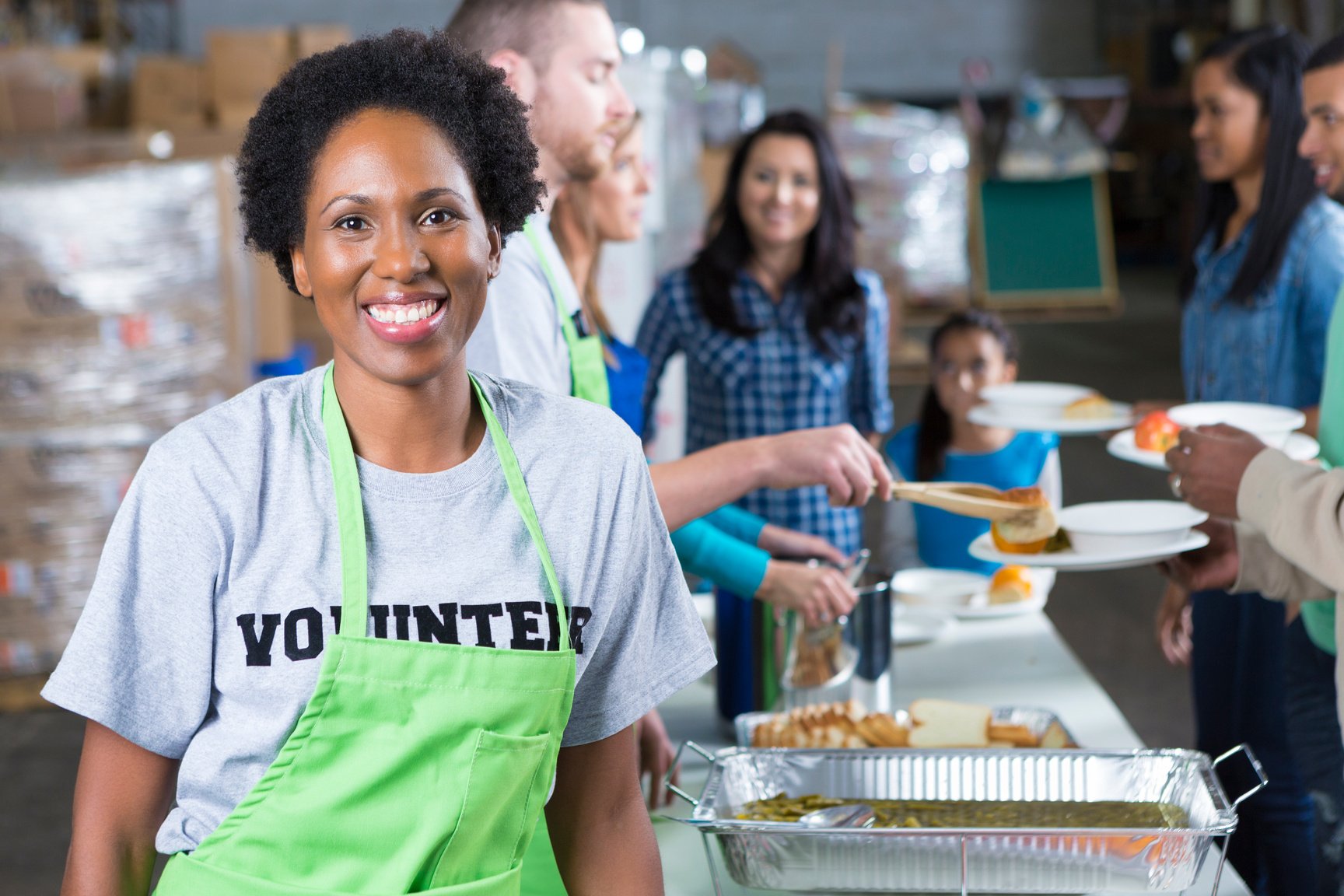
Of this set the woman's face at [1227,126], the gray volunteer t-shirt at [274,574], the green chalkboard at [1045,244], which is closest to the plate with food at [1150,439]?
the woman's face at [1227,126]

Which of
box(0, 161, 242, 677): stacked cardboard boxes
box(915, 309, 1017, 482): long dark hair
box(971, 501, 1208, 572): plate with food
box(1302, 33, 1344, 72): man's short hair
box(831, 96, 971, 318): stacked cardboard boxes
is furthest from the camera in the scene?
box(831, 96, 971, 318): stacked cardboard boxes

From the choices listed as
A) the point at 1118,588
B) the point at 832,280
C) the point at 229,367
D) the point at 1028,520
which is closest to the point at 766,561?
the point at 1028,520

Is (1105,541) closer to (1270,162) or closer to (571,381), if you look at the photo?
(571,381)

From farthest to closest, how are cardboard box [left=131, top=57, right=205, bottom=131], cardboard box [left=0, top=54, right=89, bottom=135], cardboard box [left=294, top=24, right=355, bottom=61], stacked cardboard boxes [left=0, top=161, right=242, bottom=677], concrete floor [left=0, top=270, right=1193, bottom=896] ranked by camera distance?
cardboard box [left=131, top=57, right=205, bottom=131] < cardboard box [left=294, top=24, right=355, bottom=61] < cardboard box [left=0, top=54, right=89, bottom=135] < stacked cardboard boxes [left=0, top=161, right=242, bottom=677] < concrete floor [left=0, top=270, right=1193, bottom=896]

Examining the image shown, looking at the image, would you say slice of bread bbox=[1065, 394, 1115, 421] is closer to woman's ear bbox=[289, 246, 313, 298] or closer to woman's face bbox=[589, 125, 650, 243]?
woman's face bbox=[589, 125, 650, 243]

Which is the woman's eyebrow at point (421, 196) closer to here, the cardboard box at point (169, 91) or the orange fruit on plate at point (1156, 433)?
the orange fruit on plate at point (1156, 433)

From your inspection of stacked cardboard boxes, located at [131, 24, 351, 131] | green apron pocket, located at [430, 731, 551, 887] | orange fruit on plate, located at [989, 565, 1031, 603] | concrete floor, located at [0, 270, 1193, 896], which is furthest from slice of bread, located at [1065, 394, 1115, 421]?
stacked cardboard boxes, located at [131, 24, 351, 131]

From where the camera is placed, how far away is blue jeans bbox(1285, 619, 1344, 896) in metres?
1.93

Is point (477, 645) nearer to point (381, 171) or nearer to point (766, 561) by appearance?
point (381, 171)

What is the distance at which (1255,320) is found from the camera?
8.64ft

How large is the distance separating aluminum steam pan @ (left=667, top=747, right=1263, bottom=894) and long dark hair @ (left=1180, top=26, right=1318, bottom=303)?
4.86ft

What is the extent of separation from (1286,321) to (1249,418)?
55 cm

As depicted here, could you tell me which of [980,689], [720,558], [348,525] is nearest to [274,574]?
[348,525]

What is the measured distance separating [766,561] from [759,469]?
19cm
